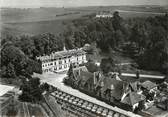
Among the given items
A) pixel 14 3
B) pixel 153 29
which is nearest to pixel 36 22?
pixel 14 3

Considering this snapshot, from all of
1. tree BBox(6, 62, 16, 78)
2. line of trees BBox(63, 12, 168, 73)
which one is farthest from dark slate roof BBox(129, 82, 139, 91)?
tree BBox(6, 62, 16, 78)

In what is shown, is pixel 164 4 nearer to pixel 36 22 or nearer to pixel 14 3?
pixel 36 22

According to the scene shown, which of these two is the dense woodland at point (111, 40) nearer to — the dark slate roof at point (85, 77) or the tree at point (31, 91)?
the tree at point (31, 91)

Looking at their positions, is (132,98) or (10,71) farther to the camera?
(132,98)

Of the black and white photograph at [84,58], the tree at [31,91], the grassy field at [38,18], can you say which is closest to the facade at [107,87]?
the black and white photograph at [84,58]

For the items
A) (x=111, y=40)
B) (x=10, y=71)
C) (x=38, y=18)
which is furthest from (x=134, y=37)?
(x=10, y=71)

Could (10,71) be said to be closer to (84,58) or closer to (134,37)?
(84,58)

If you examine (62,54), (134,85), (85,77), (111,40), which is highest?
(111,40)
